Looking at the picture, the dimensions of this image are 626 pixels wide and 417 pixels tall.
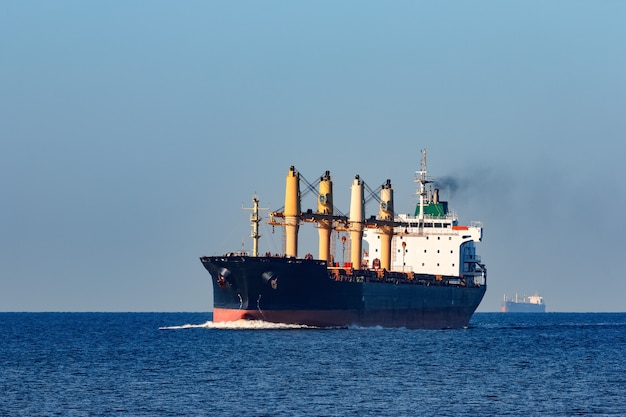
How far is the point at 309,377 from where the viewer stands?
44219 mm

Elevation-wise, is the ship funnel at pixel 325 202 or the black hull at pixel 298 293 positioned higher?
the ship funnel at pixel 325 202

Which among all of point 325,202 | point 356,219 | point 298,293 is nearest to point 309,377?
point 298,293

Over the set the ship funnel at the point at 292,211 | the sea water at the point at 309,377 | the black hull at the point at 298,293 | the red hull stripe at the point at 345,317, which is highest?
the ship funnel at the point at 292,211

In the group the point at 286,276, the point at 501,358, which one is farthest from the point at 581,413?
the point at 286,276

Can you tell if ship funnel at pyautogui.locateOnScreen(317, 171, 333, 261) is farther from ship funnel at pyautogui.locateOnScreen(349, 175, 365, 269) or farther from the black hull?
the black hull

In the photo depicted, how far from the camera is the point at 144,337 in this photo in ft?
253

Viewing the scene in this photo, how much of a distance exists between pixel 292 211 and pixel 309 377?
112 feet

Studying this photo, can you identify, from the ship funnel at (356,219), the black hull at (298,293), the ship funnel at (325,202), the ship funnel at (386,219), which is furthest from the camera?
the ship funnel at (386,219)

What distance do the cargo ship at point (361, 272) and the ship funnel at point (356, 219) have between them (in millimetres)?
76

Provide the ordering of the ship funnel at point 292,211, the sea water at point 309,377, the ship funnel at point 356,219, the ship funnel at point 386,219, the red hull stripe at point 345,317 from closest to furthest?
the sea water at point 309,377, the red hull stripe at point 345,317, the ship funnel at point 292,211, the ship funnel at point 356,219, the ship funnel at point 386,219

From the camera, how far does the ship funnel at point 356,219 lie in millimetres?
85562

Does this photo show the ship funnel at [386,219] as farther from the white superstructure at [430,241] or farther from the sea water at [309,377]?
the sea water at [309,377]

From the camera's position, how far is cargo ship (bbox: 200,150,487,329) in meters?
71.2

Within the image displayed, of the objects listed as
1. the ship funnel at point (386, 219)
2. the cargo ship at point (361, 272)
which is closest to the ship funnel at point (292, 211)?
the cargo ship at point (361, 272)
